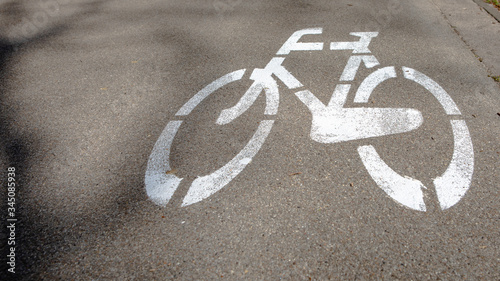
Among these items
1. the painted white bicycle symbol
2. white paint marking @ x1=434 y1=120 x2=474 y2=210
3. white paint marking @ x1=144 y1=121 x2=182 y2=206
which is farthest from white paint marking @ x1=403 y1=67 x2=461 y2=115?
white paint marking @ x1=144 y1=121 x2=182 y2=206

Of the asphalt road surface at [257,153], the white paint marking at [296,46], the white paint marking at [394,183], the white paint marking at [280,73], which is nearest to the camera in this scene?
the asphalt road surface at [257,153]

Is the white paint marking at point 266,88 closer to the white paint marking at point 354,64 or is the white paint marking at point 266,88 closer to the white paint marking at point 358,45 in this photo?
the white paint marking at point 354,64

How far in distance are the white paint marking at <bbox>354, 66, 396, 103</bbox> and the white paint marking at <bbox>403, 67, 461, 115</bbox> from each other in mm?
175

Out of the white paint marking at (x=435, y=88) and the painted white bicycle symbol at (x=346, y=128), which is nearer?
the painted white bicycle symbol at (x=346, y=128)

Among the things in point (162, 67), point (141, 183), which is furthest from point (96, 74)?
point (141, 183)

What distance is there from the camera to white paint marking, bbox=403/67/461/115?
9.81ft

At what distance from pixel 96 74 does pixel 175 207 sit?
251 cm

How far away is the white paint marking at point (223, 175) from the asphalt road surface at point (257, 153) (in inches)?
0.5

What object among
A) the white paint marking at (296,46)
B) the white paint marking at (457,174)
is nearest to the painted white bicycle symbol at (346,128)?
the white paint marking at (457,174)

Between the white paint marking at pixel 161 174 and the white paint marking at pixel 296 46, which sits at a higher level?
the white paint marking at pixel 296 46

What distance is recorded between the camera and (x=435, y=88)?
324cm

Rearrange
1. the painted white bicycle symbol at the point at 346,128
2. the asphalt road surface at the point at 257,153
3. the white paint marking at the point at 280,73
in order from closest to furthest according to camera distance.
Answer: the asphalt road surface at the point at 257,153 < the painted white bicycle symbol at the point at 346,128 < the white paint marking at the point at 280,73

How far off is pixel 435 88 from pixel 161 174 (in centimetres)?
293

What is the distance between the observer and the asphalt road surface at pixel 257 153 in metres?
1.99
